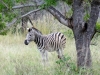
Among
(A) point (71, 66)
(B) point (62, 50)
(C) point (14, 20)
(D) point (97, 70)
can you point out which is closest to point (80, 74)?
(A) point (71, 66)

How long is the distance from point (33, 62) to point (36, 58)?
1290 millimetres

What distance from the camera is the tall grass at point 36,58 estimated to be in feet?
22.7

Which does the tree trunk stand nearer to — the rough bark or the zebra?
the rough bark

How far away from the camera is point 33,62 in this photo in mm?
9383

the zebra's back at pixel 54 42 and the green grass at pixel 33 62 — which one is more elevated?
the zebra's back at pixel 54 42

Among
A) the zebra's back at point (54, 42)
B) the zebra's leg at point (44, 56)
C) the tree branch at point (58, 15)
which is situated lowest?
the zebra's leg at point (44, 56)

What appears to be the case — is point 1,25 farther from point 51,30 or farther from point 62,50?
point 51,30

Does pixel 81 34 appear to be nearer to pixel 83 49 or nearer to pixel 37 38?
pixel 83 49

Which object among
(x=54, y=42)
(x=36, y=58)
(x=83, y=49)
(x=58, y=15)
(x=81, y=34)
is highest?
(x=58, y=15)

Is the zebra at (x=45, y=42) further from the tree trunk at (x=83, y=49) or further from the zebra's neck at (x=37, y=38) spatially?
the tree trunk at (x=83, y=49)

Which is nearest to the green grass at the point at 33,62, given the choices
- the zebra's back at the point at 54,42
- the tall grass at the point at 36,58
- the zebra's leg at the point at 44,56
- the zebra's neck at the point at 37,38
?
the tall grass at the point at 36,58

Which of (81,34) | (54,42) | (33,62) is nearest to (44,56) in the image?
(33,62)

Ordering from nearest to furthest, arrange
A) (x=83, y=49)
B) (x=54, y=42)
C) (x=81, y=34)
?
(x=83, y=49), (x=81, y=34), (x=54, y=42)

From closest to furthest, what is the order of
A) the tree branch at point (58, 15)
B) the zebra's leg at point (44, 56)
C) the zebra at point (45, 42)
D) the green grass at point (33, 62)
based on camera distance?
the green grass at point (33, 62) < the tree branch at point (58, 15) < the zebra's leg at point (44, 56) < the zebra at point (45, 42)
